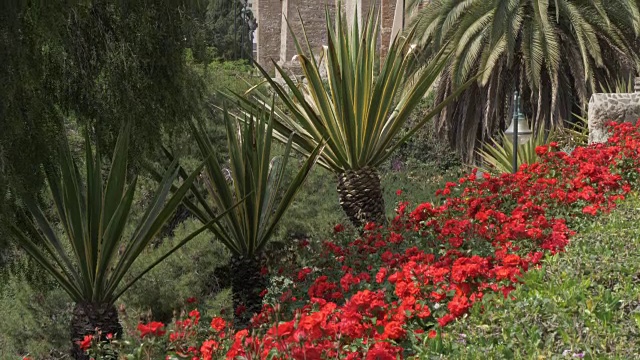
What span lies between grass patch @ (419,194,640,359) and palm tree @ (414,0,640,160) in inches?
387

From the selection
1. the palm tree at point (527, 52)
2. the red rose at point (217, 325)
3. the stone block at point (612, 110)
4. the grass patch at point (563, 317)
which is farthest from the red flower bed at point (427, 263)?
the palm tree at point (527, 52)

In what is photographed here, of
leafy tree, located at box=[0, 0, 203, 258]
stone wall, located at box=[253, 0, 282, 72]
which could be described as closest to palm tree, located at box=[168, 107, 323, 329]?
leafy tree, located at box=[0, 0, 203, 258]

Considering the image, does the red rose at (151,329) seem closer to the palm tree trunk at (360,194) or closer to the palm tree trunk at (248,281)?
the palm tree trunk at (248,281)

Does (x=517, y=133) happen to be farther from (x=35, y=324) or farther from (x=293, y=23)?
(x=293, y=23)

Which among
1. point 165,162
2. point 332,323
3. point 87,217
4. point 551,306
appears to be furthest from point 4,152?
point 165,162

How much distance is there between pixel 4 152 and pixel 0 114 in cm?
22

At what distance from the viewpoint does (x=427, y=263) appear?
15.8 ft

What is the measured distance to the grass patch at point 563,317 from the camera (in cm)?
331

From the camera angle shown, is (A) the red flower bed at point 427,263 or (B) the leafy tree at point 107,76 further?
(B) the leafy tree at point 107,76

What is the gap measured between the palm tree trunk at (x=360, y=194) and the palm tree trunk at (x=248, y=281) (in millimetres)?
1426

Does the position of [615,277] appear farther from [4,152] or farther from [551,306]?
[4,152]

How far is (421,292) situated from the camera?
14.1 feet

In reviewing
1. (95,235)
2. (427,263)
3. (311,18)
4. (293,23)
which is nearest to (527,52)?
(427,263)

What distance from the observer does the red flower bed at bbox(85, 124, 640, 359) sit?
3582mm
